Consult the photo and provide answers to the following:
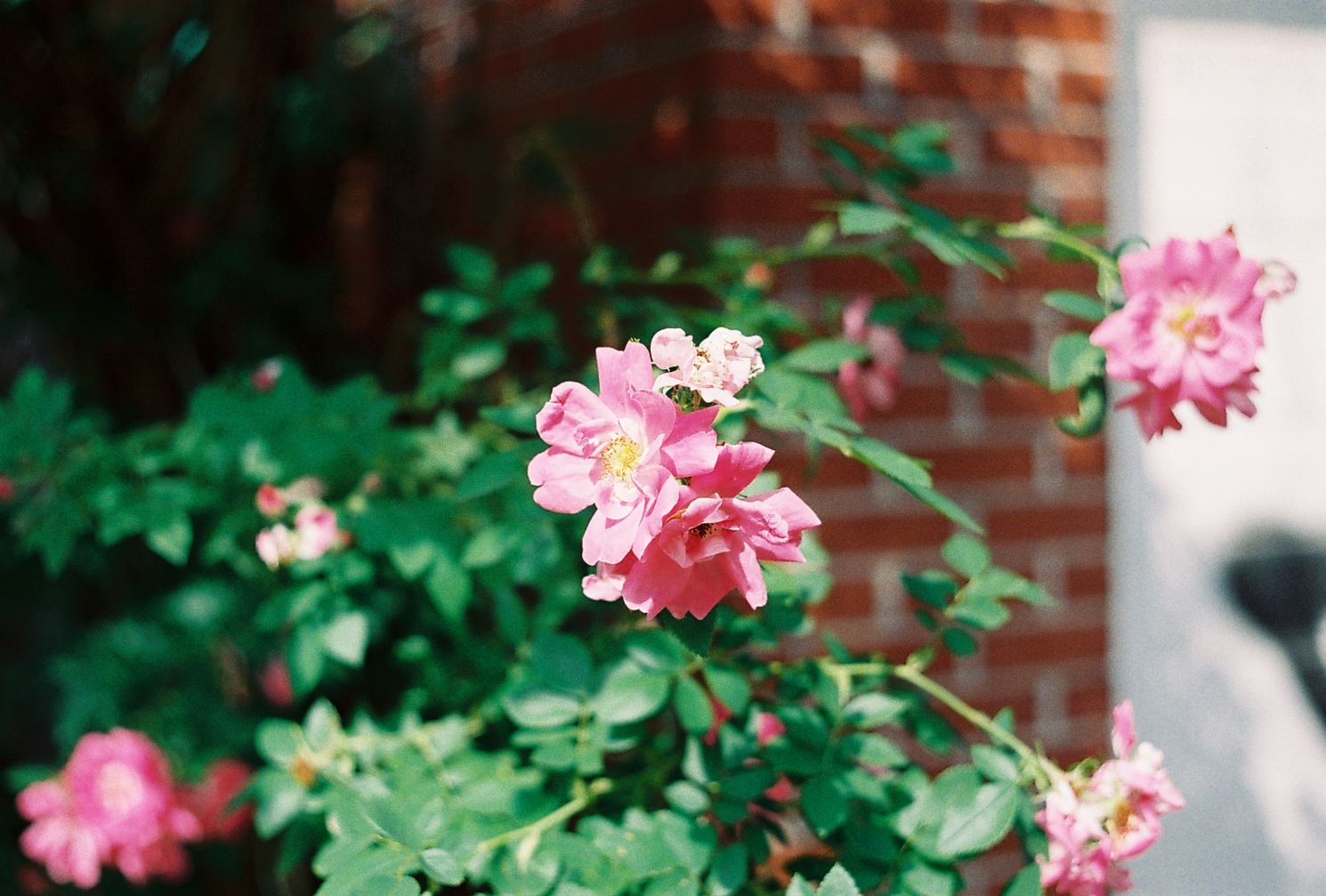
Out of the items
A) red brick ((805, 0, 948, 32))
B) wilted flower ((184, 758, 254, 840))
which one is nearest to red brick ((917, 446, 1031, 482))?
red brick ((805, 0, 948, 32))

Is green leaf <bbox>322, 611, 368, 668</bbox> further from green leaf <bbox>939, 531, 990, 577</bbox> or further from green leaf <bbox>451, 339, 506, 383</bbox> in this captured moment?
green leaf <bbox>939, 531, 990, 577</bbox>

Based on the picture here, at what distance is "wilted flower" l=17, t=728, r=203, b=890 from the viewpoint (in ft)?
4.59

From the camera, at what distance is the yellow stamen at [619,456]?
696 millimetres

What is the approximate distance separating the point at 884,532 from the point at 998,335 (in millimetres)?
386

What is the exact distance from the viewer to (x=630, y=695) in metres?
0.92

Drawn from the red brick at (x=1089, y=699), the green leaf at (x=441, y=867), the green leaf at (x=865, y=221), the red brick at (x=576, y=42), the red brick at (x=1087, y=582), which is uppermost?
the red brick at (x=576, y=42)

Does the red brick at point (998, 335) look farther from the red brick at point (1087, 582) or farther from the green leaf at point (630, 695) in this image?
the green leaf at point (630, 695)

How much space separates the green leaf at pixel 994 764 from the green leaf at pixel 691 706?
0.23 metres

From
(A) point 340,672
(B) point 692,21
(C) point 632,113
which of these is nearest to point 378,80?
(C) point 632,113

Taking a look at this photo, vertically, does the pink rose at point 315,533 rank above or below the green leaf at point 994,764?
above

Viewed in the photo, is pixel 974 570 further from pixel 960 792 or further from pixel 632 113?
pixel 632 113

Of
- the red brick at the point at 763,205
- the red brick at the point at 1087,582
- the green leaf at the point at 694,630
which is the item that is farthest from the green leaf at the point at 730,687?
the red brick at the point at 1087,582

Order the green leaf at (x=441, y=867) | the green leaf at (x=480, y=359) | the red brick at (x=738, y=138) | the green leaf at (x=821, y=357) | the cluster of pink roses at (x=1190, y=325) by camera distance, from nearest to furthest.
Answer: the green leaf at (x=441, y=867), the cluster of pink roses at (x=1190, y=325), the green leaf at (x=821, y=357), the green leaf at (x=480, y=359), the red brick at (x=738, y=138)

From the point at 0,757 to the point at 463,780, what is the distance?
2.13m
